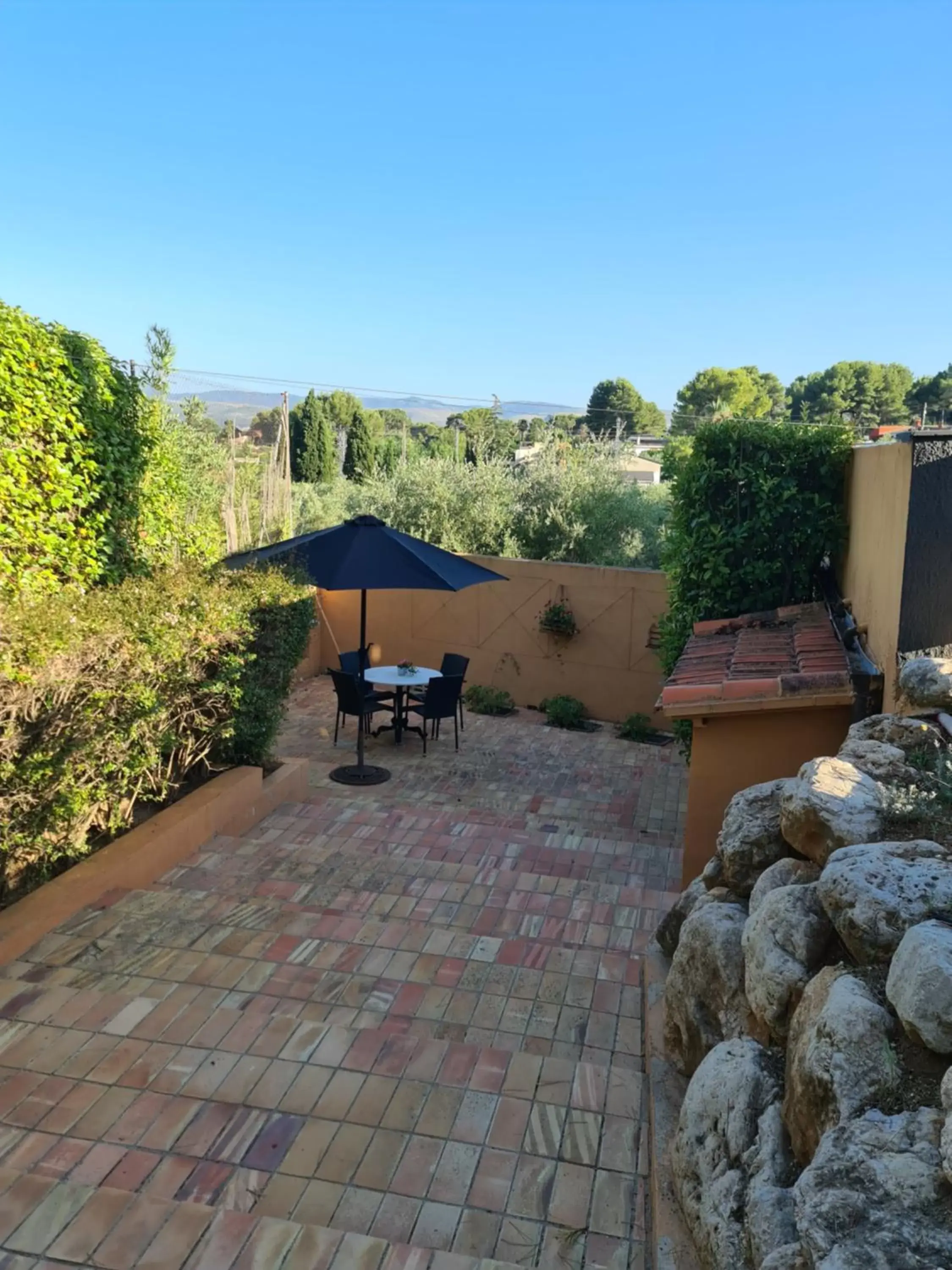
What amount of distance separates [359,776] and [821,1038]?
6.21 m

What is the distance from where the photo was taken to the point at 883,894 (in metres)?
1.90

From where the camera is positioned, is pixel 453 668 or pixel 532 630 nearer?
pixel 453 668

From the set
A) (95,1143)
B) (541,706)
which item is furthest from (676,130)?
(95,1143)

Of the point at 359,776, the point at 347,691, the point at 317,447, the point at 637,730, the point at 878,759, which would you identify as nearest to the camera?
the point at 878,759

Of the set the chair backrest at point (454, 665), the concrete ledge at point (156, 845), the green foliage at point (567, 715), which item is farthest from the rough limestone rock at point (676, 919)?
the green foliage at point (567, 715)

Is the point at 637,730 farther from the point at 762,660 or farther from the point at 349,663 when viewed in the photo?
the point at 762,660

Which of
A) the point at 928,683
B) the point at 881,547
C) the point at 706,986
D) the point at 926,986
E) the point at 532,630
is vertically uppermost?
the point at 881,547

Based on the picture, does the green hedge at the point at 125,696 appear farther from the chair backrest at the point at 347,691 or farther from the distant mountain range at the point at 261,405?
the distant mountain range at the point at 261,405

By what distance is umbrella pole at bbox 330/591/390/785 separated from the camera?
7.61 metres

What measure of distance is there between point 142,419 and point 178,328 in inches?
234

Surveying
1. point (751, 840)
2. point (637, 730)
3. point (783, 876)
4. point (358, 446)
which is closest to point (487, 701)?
point (637, 730)

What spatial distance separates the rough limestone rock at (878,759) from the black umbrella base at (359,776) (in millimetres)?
5194

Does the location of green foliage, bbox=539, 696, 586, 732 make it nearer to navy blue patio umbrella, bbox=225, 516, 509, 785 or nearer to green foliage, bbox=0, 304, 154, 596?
navy blue patio umbrella, bbox=225, 516, 509, 785

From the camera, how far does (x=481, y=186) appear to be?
2428 cm
